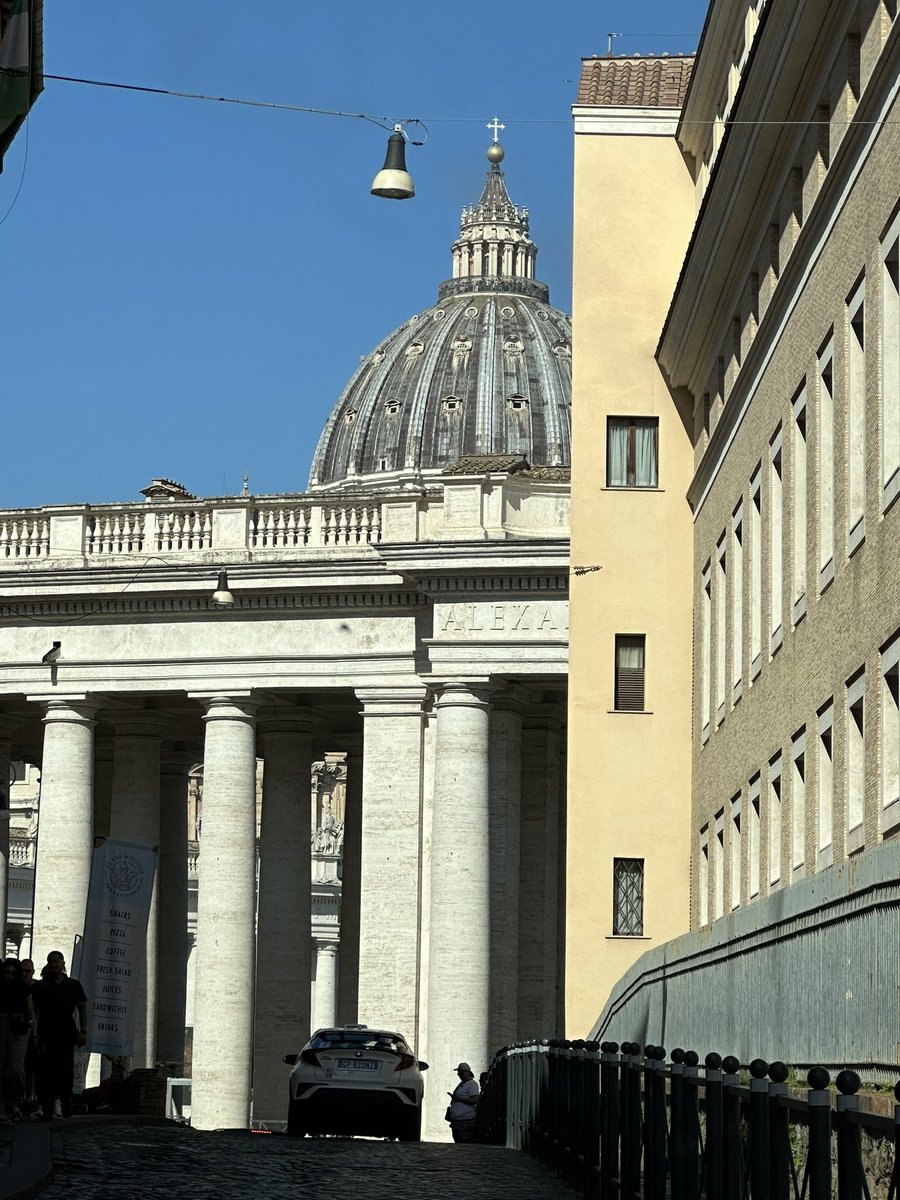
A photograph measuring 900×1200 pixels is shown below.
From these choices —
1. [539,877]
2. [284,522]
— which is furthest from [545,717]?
[284,522]

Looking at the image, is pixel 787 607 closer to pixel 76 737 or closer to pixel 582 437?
pixel 582 437

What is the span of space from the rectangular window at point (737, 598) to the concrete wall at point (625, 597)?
9.64 m

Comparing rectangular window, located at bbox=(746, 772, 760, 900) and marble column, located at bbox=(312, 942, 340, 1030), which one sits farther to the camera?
marble column, located at bbox=(312, 942, 340, 1030)

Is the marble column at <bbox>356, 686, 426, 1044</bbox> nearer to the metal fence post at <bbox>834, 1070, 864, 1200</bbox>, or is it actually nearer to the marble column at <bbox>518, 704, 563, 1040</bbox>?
the marble column at <bbox>518, 704, 563, 1040</bbox>

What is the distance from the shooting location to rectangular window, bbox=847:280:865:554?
2752 centimetres

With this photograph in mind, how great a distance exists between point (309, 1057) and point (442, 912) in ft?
74.2

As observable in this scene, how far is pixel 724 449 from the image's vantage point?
43.4 meters

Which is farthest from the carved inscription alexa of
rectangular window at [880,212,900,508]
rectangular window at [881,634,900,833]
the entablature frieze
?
rectangular window at [880,212,900,508]

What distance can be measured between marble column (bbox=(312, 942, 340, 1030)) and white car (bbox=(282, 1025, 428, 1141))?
84475mm

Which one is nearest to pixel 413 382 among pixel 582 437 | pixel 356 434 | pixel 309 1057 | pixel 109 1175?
pixel 356 434

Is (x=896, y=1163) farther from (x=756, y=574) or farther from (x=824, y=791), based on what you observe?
(x=756, y=574)

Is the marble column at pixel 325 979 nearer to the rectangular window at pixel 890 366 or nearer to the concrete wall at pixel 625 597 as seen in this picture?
the concrete wall at pixel 625 597

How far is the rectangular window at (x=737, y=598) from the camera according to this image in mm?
38772

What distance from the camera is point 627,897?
49875 millimetres
